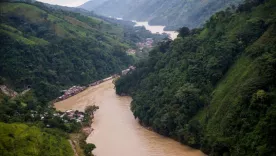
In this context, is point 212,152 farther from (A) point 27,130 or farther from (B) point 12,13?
(B) point 12,13

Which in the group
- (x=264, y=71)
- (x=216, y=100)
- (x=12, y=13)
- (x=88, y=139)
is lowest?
(x=88, y=139)

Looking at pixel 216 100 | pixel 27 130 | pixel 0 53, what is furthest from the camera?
pixel 0 53

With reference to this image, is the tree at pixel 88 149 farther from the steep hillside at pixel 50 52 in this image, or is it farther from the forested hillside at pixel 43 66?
the steep hillside at pixel 50 52

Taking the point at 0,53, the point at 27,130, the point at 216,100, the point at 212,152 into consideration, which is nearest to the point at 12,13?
the point at 0,53

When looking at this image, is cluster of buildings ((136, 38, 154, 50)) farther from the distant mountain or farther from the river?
the river

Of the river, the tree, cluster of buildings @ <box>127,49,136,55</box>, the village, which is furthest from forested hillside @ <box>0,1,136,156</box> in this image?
the river

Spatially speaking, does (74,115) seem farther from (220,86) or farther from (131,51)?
(131,51)

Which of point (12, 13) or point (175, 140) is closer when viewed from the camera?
point (175, 140)

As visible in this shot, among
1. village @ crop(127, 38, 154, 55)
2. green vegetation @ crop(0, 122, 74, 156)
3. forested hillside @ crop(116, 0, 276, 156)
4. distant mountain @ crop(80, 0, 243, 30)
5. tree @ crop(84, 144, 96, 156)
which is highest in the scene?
distant mountain @ crop(80, 0, 243, 30)
